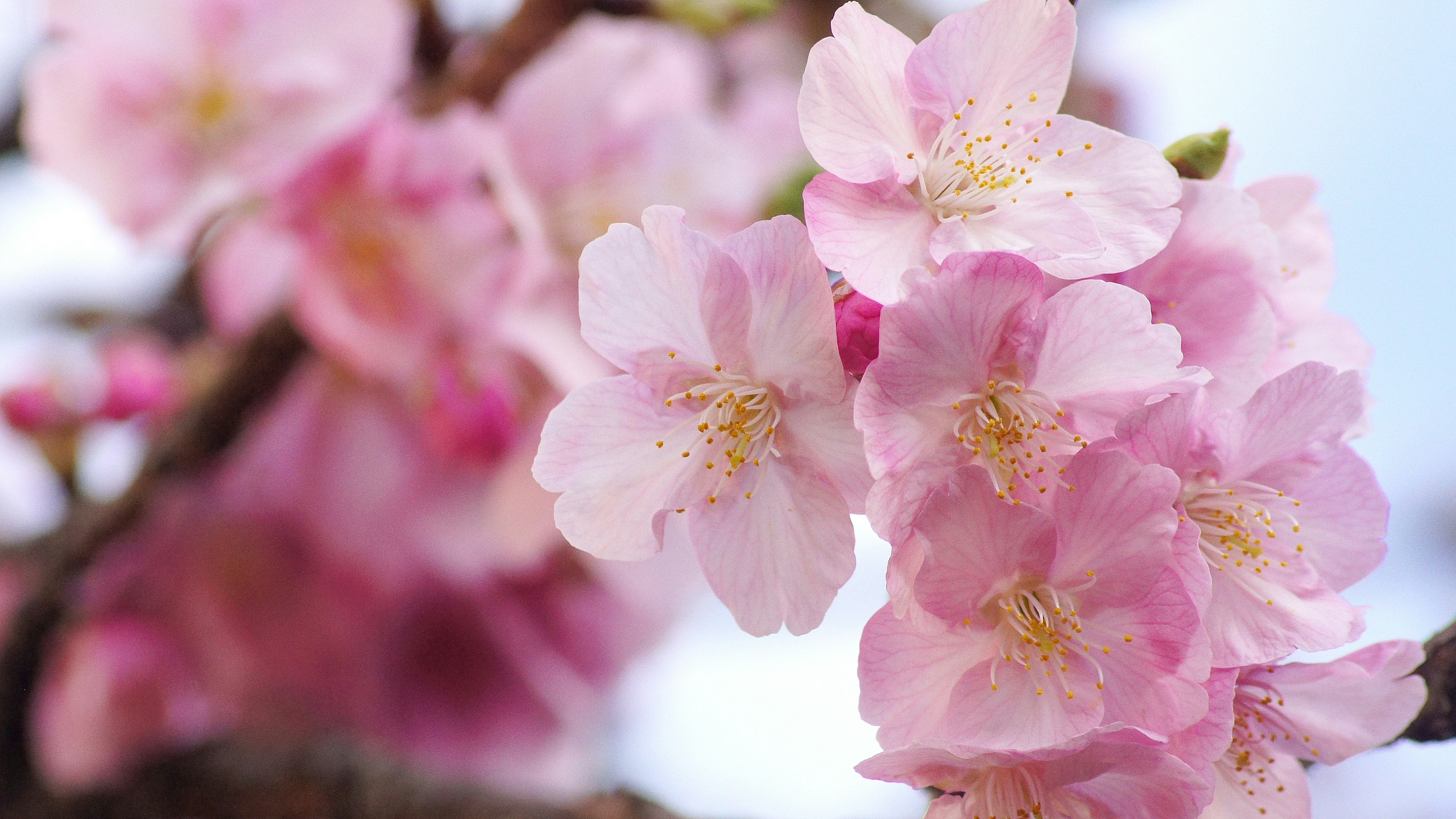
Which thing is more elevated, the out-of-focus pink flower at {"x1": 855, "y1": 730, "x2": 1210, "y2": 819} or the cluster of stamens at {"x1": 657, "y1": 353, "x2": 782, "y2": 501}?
the cluster of stamens at {"x1": 657, "y1": 353, "x2": 782, "y2": 501}

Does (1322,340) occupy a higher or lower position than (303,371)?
higher

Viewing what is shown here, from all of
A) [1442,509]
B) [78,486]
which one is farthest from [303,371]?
[1442,509]

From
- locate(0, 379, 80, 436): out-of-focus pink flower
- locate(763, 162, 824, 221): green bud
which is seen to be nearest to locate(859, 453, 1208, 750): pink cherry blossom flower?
locate(763, 162, 824, 221): green bud

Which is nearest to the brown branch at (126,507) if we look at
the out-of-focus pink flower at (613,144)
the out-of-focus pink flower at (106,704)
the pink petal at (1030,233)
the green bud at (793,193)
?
the out-of-focus pink flower at (106,704)

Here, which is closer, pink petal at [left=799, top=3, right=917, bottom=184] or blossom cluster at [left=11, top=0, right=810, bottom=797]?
pink petal at [left=799, top=3, right=917, bottom=184]

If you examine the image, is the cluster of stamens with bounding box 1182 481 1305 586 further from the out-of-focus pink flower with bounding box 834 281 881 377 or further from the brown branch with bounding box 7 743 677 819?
the brown branch with bounding box 7 743 677 819

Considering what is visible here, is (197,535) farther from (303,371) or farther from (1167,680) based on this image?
(1167,680)

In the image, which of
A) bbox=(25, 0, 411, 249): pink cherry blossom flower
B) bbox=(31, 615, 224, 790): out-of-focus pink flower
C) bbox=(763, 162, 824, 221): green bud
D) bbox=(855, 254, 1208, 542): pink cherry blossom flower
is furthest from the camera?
bbox=(31, 615, 224, 790): out-of-focus pink flower
